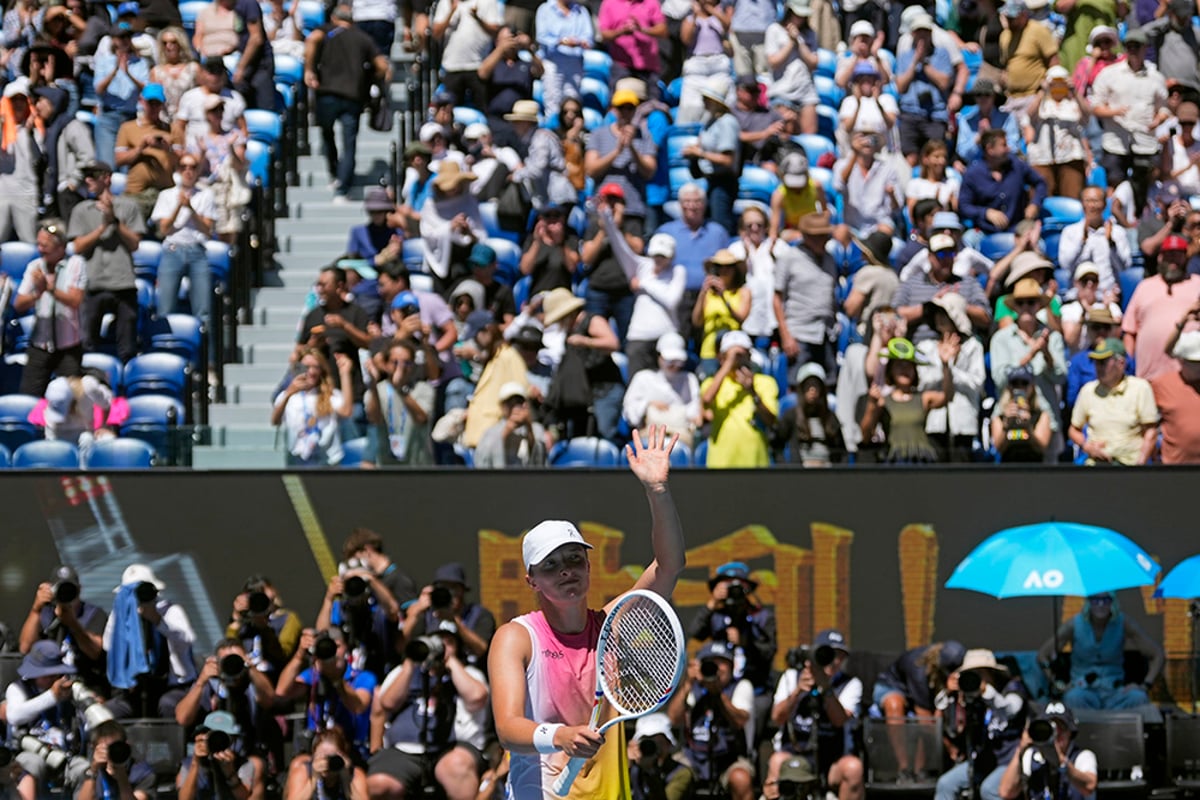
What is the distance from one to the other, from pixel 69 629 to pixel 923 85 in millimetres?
8143

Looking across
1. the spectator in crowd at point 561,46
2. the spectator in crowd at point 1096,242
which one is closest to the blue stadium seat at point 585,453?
the spectator in crowd at point 1096,242

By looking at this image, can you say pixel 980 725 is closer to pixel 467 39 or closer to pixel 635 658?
pixel 635 658

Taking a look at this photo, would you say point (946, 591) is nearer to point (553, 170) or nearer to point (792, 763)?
point (792, 763)

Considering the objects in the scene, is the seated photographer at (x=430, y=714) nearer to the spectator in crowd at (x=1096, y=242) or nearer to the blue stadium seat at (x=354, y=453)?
the blue stadium seat at (x=354, y=453)

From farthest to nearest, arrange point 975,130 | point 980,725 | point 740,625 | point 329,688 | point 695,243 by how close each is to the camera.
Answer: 1. point 975,130
2. point 695,243
3. point 740,625
4. point 329,688
5. point 980,725

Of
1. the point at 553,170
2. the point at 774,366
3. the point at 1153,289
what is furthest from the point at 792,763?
the point at 553,170

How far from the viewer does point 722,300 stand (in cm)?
1391

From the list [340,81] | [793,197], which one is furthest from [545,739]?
[340,81]

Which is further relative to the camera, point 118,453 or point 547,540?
point 118,453

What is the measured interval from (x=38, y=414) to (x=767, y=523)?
15.0ft

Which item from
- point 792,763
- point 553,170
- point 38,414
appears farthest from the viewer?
point 553,170

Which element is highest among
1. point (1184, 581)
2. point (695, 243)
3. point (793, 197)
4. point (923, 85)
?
point (923, 85)

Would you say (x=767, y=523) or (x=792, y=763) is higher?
(x=767, y=523)

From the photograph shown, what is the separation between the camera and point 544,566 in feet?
19.9
